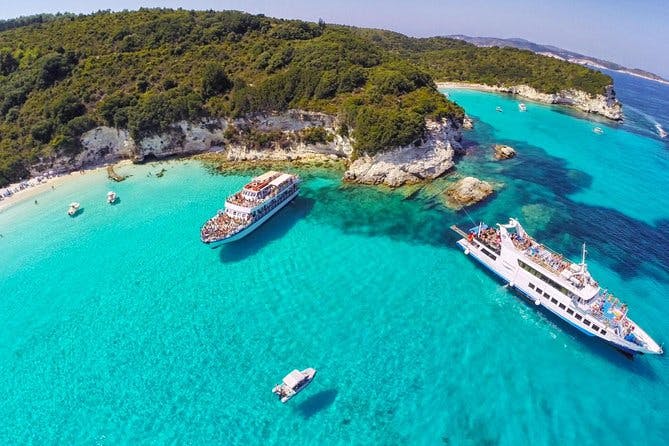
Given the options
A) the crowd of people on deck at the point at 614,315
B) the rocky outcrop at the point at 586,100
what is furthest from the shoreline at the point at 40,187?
the rocky outcrop at the point at 586,100

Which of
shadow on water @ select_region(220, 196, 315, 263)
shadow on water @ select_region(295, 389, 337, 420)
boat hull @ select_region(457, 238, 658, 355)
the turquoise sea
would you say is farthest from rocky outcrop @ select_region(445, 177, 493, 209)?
shadow on water @ select_region(295, 389, 337, 420)

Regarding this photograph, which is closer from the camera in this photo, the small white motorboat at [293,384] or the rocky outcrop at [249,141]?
the small white motorboat at [293,384]

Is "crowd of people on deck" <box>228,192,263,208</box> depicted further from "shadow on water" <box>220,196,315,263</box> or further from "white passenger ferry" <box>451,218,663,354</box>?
"white passenger ferry" <box>451,218,663,354</box>

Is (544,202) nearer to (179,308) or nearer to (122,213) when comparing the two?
(179,308)

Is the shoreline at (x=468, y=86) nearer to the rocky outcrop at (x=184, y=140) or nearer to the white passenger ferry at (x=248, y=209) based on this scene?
the rocky outcrop at (x=184, y=140)

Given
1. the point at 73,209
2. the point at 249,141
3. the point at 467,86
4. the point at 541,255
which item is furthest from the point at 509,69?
the point at 73,209

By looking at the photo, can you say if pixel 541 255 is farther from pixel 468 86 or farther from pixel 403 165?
pixel 468 86

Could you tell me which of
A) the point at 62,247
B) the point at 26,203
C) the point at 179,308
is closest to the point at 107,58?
the point at 26,203
